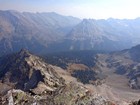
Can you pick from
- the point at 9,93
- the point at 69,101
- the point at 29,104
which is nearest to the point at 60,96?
the point at 69,101

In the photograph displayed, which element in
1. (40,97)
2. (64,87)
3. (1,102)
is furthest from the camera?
(64,87)

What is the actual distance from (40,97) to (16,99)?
4568 millimetres

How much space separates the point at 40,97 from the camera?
54.8 m

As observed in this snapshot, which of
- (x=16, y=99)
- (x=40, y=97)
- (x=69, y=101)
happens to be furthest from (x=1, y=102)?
(x=69, y=101)

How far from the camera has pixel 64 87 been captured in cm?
5831

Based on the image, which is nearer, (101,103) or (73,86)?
(101,103)

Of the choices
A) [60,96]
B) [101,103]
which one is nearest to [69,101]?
[60,96]

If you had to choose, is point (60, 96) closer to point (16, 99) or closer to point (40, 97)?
point (40, 97)

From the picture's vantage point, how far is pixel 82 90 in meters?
59.2

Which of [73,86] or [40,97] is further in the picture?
[73,86]

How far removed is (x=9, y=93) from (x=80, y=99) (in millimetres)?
13138

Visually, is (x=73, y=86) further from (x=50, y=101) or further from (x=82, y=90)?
(x=50, y=101)

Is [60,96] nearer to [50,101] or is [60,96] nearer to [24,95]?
[50,101]

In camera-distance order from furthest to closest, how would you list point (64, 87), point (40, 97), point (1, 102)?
1. point (64, 87)
2. point (40, 97)
3. point (1, 102)
